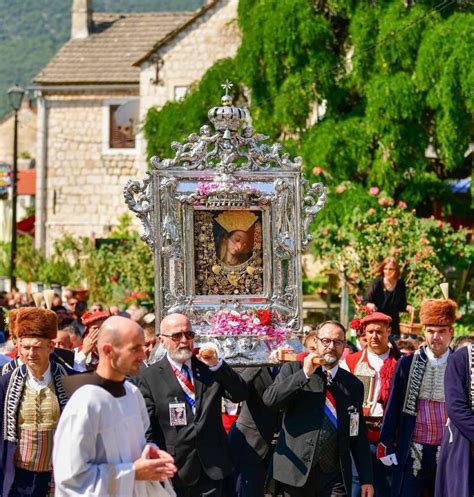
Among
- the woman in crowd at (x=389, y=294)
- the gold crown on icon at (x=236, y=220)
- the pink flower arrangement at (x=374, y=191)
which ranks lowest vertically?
the woman in crowd at (x=389, y=294)

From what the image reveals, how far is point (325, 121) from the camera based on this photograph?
24938mm

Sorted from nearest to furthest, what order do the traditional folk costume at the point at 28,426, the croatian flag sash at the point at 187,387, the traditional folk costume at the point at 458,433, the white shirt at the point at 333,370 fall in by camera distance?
1. the traditional folk costume at the point at 28,426
2. the traditional folk costume at the point at 458,433
3. the croatian flag sash at the point at 187,387
4. the white shirt at the point at 333,370

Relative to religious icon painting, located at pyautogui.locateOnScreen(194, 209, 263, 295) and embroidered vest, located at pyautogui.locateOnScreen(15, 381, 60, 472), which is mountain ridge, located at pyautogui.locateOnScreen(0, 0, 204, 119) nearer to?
religious icon painting, located at pyautogui.locateOnScreen(194, 209, 263, 295)

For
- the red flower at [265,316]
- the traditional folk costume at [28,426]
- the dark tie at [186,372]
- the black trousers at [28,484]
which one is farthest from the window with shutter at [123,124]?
the black trousers at [28,484]

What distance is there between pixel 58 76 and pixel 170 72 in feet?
17.9

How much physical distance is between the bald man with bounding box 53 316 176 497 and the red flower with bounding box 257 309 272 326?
4933mm

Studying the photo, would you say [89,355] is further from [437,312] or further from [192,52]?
[192,52]

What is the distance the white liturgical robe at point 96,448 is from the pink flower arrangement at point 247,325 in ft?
15.9

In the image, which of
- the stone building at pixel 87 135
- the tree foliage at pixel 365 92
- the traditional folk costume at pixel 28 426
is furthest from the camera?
the stone building at pixel 87 135

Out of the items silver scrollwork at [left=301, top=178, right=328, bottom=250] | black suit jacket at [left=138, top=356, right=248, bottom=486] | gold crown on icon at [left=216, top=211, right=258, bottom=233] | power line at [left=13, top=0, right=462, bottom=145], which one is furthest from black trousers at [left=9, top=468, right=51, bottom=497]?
power line at [left=13, top=0, right=462, bottom=145]

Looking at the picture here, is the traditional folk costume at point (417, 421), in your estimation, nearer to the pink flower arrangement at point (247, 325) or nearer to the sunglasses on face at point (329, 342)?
the sunglasses on face at point (329, 342)

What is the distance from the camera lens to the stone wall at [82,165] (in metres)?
39.8

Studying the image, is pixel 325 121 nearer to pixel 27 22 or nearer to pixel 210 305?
pixel 210 305

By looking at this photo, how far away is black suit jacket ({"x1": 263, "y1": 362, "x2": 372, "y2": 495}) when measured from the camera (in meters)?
9.25
